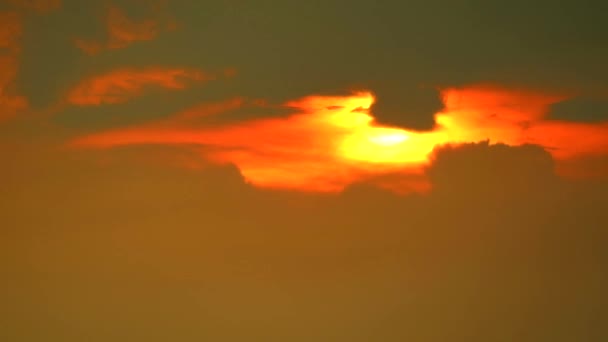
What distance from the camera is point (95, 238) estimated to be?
5.87 meters

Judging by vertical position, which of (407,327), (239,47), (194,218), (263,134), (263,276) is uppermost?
(239,47)

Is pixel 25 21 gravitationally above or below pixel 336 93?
above

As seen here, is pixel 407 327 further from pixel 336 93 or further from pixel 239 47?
pixel 239 47

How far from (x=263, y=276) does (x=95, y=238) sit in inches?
47.4

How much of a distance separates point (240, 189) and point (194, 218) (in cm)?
39

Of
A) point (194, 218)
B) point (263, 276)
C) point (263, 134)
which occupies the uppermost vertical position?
point (263, 134)

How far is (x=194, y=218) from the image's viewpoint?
594 centimetres

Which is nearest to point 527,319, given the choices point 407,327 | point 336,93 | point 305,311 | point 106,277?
point 407,327

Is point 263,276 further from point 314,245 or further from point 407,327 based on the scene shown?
point 407,327

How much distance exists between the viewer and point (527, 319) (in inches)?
233

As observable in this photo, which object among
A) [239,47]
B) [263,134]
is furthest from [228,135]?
[239,47]

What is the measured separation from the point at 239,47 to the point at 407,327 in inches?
90.9

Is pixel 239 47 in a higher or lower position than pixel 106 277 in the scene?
higher

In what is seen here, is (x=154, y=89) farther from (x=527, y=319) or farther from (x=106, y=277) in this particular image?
(x=527, y=319)
